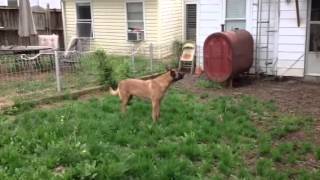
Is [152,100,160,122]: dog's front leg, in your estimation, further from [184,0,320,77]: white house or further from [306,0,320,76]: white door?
[306,0,320,76]: white door

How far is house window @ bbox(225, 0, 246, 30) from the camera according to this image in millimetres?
11398

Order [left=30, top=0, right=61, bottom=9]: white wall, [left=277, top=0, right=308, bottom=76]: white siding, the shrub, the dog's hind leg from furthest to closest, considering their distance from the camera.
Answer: [left=30, top=0, right=61, bottom=9]: white wall → [left=277, top=0, right=308, bottom=76]: white siding → the shrub → the dog's hind leg

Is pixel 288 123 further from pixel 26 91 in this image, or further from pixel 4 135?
pixel 26 91

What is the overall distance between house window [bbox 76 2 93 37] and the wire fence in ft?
15.6

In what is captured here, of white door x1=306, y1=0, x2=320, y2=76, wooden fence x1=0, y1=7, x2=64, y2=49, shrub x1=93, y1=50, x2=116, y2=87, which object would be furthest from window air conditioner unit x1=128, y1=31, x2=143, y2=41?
white door x1=306, y1=0, x2=320, y2=76

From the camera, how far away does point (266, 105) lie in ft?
26.8

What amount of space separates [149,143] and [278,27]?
20.2 ft

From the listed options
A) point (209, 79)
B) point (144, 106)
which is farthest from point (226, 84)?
point (144, 106)

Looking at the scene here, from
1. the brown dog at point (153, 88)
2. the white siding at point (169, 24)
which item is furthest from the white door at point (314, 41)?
the white siding at point (169, 24)

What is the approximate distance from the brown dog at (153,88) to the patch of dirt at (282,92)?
2.32m

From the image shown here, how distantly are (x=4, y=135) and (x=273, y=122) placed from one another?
13.4 feet

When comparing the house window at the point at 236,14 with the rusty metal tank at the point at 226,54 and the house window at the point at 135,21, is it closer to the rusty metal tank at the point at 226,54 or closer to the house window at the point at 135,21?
the rusty metal tank at the point at 226,54

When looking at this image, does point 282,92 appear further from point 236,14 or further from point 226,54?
point 236,14

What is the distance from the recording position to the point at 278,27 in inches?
423
